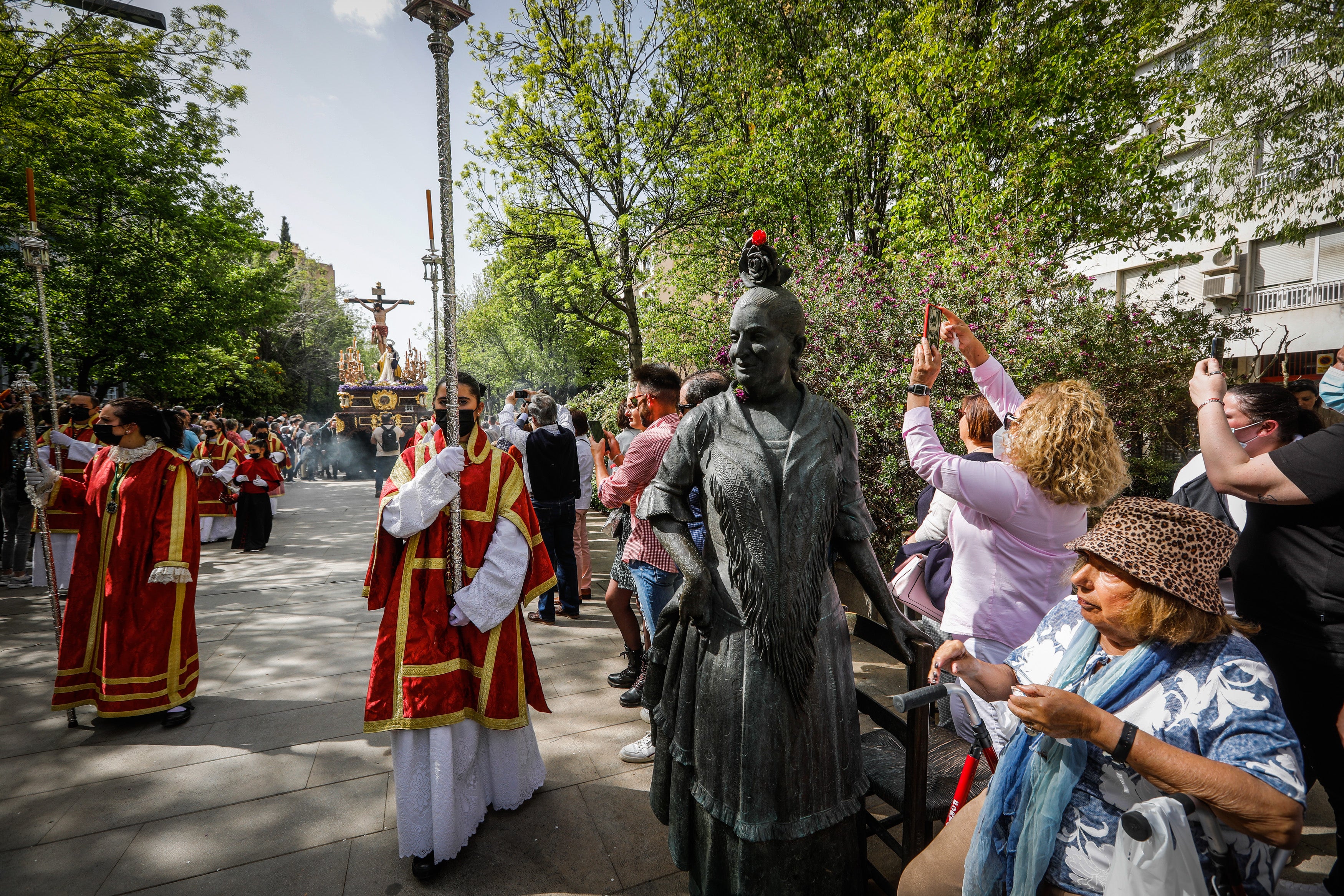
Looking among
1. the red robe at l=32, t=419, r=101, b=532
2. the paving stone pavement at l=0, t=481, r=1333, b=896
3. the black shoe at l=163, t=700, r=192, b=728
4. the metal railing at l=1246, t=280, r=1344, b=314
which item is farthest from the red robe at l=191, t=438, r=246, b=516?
the metal railing at l=1246, t=280, r=1344, b=314

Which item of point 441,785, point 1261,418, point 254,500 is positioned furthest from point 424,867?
point 254,500

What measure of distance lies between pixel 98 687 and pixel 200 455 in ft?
20.5

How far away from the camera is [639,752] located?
3459 mm

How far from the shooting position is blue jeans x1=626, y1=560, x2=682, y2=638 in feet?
12.2

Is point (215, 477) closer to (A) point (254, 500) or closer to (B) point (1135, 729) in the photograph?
(A) point (254, 500)

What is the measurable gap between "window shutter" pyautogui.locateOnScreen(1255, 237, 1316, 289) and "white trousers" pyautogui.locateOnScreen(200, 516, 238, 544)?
25.2 metres

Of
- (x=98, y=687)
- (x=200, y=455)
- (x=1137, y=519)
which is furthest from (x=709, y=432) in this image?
(x=200, y=455)

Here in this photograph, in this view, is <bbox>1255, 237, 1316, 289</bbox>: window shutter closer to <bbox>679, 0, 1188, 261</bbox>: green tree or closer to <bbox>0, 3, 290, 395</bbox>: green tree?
<bbox>679, 0, 1188, 261</bbox>: green tree

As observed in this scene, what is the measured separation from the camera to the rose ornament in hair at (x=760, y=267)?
1941mm

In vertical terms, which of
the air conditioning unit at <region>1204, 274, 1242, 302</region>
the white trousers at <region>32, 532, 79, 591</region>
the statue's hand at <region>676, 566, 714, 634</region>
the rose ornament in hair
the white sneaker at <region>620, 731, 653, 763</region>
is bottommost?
the white sneaker at <region>620, 731, 653, 763</region>

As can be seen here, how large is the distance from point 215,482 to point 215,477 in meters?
0.46

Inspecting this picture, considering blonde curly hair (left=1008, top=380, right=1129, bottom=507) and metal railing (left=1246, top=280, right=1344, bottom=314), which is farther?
metal railing (left=1246, top=280, right=1344, bottom=314)

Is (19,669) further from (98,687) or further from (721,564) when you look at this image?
(721,564)

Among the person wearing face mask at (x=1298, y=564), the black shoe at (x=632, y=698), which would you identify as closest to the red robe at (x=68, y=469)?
the black shoe at (x=632, y=698)
